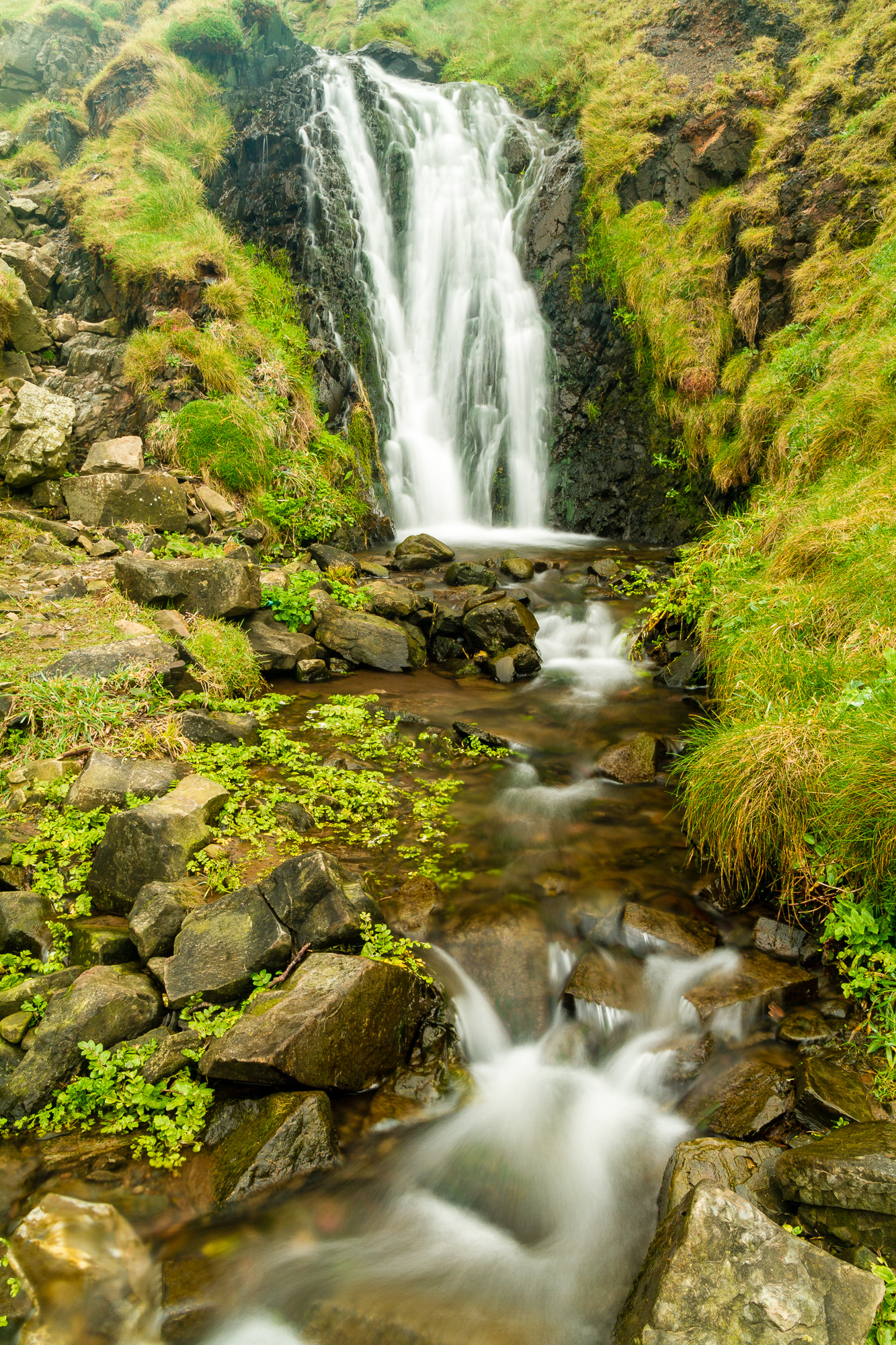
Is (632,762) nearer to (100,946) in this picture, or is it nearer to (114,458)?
(100,946)

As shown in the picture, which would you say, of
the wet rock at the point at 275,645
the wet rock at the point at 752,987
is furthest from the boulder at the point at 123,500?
the wet rock at the point at 752,987

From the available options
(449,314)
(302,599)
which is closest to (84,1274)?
(302,599)

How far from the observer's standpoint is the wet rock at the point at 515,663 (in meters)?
7.25

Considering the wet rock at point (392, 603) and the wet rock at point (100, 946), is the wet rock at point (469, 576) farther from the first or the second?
the wet rock at point (100, 946)

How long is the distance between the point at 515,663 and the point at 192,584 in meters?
3.23

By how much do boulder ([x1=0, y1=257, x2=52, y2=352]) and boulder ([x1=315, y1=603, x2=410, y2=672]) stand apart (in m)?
6.07

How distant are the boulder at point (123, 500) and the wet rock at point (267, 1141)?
Result: 6.44 meters

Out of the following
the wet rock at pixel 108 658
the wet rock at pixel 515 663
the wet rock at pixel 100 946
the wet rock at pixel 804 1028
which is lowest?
the wet rock at pixel 804 1028

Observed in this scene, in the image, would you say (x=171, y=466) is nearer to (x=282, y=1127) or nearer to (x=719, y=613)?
(x=719, y=613)

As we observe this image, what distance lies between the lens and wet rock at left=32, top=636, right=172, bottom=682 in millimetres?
4875

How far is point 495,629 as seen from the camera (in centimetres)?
754

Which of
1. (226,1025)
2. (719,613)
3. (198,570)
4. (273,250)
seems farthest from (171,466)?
(226,1025)

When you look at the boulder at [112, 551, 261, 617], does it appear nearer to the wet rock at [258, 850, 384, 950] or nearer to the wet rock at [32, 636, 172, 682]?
the wet rock at [32, 636, 172, 682]

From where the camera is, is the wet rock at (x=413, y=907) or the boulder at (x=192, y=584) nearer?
the wet rock at (x=413, y=907)
